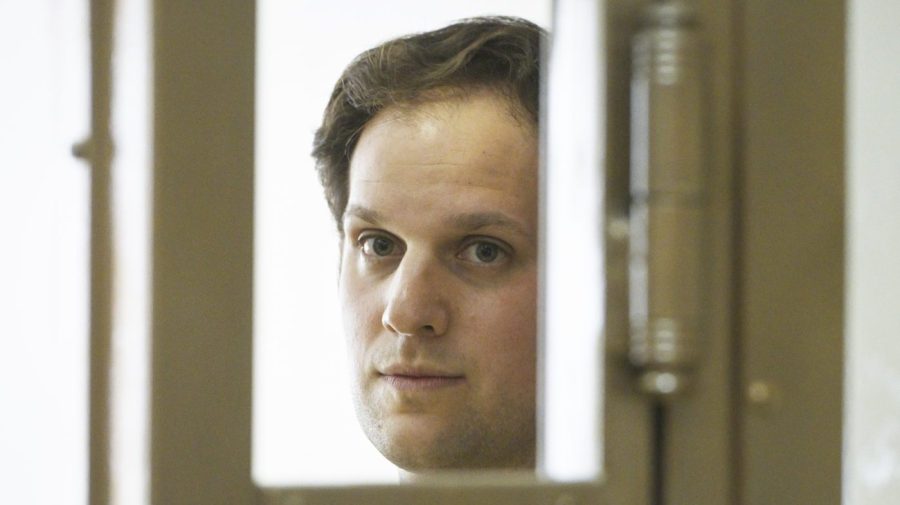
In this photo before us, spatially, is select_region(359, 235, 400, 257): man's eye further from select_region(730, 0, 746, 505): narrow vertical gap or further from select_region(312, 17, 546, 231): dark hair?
select_region(730, 0, 746, 505): narrow vertical gap

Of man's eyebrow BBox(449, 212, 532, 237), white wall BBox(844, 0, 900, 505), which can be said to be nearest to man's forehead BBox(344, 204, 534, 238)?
man's eyebrow BBox(449, 212, 532, 237)

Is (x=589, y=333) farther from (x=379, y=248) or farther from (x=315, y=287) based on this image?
(x=379, y=248)

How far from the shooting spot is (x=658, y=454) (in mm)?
487

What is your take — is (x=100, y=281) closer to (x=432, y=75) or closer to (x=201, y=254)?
(x=201, y=254)

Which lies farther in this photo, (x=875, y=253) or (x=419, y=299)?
(x=419, y=299)

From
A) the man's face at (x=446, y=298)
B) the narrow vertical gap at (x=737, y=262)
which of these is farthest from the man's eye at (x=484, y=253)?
the narrow vertical gap at (x=737, y=262)

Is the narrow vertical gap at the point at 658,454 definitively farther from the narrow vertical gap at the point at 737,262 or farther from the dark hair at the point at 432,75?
the dark hair at the point at 432,75

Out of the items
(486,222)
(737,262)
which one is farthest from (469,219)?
(737,262)

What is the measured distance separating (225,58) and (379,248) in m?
0.29

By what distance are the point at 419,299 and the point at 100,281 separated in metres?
0.24

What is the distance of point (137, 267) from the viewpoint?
45 cm

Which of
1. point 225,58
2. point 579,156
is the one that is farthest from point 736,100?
point 225,58

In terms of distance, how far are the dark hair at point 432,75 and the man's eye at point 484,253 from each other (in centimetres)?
8

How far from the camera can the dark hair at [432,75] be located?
0.71 m
